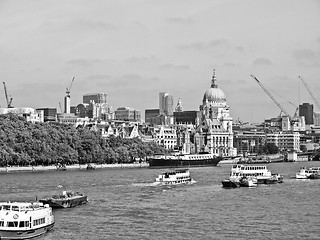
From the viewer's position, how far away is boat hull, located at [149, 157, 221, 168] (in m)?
168

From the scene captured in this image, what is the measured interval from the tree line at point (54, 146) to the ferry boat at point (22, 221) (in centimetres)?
8415

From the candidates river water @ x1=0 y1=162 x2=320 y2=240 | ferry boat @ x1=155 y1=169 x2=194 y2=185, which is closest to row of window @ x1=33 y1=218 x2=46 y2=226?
river water @ x1=0 y1=162 x2=320 y2=240

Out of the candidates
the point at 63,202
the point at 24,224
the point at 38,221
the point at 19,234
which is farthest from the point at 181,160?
the point at 19,234

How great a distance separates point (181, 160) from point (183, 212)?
10967 cm

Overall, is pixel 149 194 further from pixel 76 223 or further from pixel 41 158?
pixel 41 158

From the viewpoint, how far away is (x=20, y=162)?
13925cm

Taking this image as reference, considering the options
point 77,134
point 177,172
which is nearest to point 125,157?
point 77,134

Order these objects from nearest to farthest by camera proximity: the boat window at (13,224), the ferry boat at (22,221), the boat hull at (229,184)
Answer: the ferry boat at (22,221) → the boat window at (13,224) → the boat hull at (229,184)

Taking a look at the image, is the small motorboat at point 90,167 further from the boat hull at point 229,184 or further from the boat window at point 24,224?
the boat window at point 24,224

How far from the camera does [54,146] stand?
152000mm

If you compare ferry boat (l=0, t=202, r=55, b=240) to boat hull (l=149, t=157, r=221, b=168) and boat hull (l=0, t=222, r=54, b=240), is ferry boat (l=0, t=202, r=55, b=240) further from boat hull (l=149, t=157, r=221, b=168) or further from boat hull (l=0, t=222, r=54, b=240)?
boat hull (l=149, t=157, r=221, b=168)

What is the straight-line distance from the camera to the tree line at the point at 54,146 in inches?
5556

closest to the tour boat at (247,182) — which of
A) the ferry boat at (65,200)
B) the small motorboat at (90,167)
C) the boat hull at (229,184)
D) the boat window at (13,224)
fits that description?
the boat hull at (229,184)

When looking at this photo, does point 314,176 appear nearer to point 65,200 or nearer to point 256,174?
point 256,174
